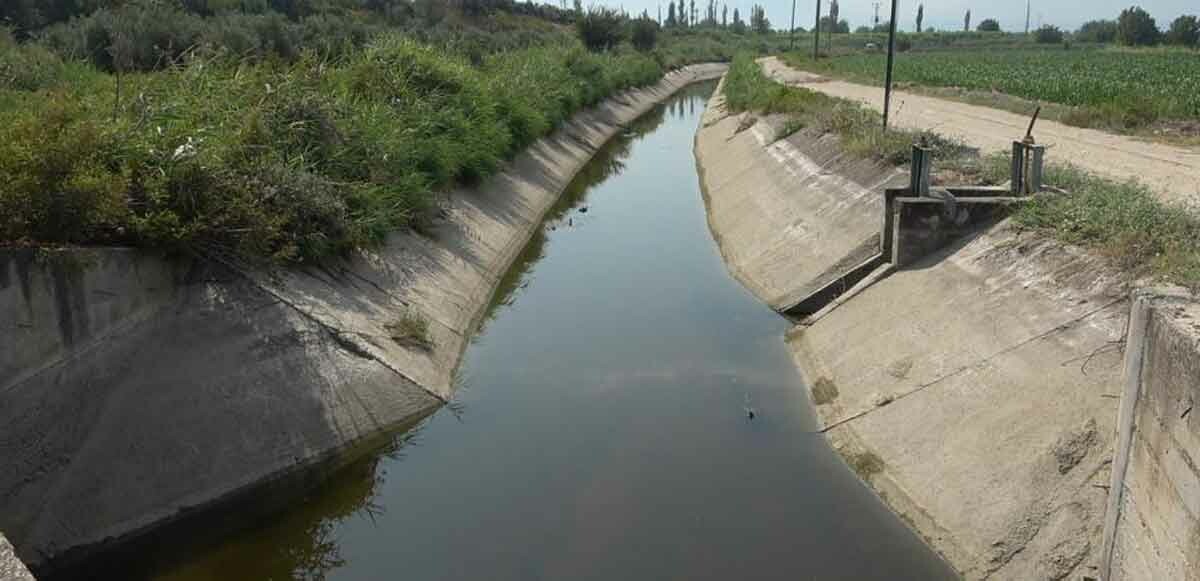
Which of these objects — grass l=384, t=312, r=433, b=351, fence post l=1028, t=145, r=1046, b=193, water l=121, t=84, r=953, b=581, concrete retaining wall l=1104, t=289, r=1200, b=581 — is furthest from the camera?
fence post l=1028, t=145, r=1046, b=193

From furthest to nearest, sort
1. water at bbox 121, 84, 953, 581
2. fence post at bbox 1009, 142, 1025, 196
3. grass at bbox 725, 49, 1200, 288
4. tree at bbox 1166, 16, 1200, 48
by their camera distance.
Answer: tree at bbox 1166, 16, 1200, 48
fence post at bbox 1009, 142, 1025, 196
grass at bbox 725, 49, 1200, 288
water at bbox 121, 84, 953, 581

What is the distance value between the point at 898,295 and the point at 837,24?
162150 mm

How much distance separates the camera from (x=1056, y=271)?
947cm

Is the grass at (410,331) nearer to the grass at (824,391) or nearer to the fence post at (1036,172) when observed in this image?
the grass at (824,391)

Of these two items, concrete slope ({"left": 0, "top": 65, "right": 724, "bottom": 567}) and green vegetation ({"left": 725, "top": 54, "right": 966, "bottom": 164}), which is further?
green vegetation ({"left": 725, "top": 54, "right": 966, "bottom": 164})

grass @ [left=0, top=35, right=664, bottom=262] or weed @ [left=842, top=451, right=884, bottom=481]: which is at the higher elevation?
grass @ [left=0, top=35, right=664, bottom=262]

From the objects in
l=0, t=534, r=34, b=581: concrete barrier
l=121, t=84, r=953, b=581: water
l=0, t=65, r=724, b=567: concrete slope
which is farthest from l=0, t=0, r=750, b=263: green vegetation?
l=0, t=534, r=34, b=581: concrete barrier

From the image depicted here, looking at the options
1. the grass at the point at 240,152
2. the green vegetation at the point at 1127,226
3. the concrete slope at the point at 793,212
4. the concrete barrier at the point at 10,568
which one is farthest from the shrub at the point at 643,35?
the concrete barrier at the point at 10,568

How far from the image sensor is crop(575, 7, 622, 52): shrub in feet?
203

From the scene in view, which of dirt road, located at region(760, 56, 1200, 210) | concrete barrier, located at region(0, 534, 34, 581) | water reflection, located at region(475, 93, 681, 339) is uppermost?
dirt road, located at region(760, 56, 1200, 210)

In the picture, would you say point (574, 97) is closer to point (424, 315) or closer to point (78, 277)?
point (424, 315)

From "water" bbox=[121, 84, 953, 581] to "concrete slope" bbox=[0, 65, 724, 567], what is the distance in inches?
20.1

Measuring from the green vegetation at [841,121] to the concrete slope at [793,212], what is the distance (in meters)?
0.31

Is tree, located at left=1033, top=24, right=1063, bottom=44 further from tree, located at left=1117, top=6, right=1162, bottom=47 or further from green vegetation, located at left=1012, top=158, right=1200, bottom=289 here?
green vegetation, located at left=1012, top=158, right=1200, bottom=289
